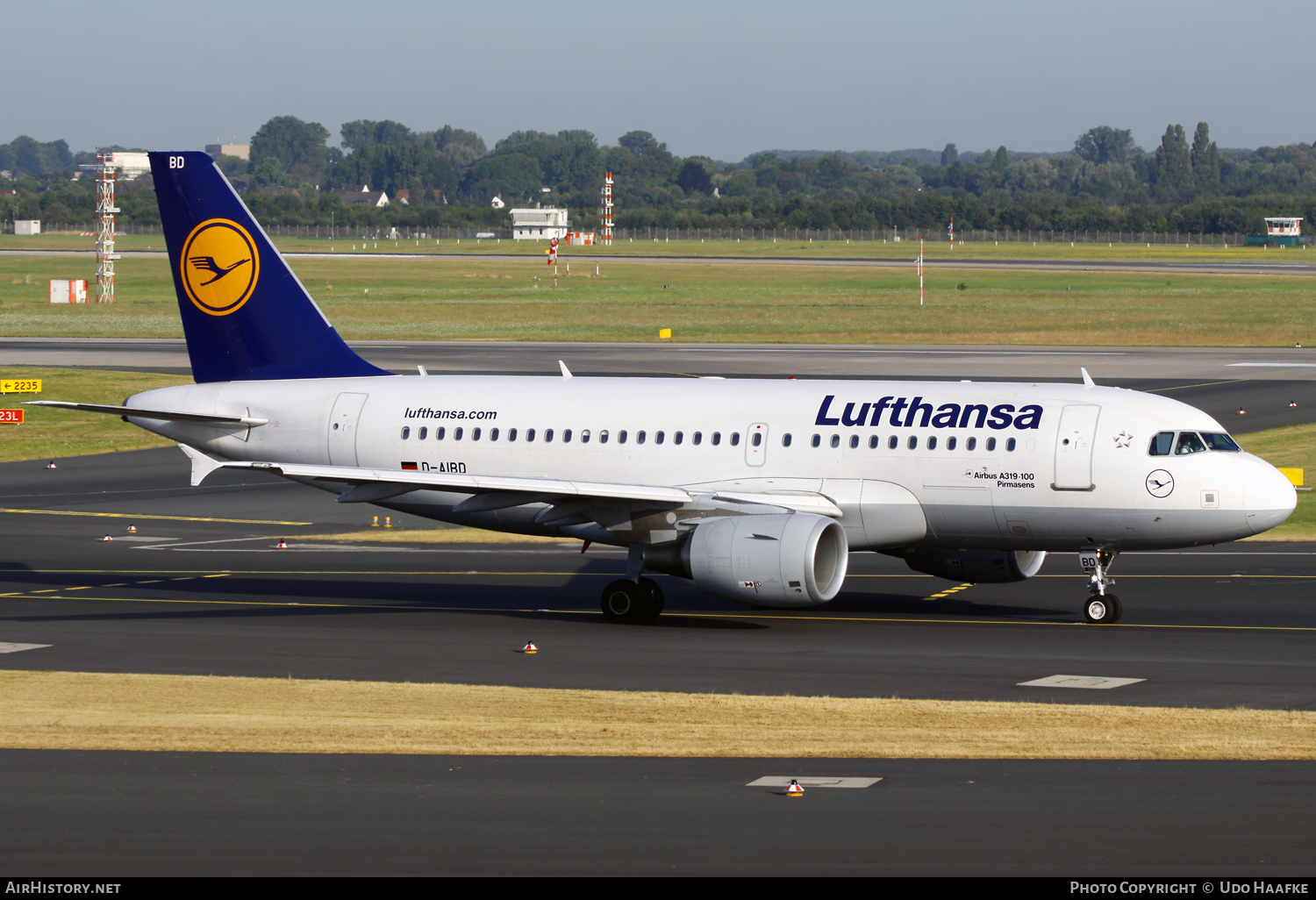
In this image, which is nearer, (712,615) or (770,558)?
(770,558)

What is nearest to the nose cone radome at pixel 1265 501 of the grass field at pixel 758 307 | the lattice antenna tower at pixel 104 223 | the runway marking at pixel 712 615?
the runway marking at pixel 712 615

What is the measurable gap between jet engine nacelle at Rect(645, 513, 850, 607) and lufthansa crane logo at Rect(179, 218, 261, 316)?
1289cm

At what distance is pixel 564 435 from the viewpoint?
33.6 meters

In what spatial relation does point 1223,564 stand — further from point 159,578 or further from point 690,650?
point 159,578

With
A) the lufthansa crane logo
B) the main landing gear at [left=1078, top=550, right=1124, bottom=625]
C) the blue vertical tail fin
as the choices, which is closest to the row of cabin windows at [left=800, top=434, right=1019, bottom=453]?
the main landing gear at [left=1078, top=550, right=1124, bottom=625]

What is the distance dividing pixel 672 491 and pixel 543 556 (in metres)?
10.6

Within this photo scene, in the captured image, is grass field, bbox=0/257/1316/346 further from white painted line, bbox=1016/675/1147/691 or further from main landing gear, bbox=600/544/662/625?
white painted line, bbox=1016/675/1147/691

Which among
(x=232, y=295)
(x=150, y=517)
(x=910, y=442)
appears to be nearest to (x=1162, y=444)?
(x=910, y=442)

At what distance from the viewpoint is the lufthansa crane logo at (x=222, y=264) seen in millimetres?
36438

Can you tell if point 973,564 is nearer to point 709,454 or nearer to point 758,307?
point 709,454

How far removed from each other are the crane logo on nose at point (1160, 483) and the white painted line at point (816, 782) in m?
13.2

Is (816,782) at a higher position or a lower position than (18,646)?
higher

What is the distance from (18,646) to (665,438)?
42.5 ft
